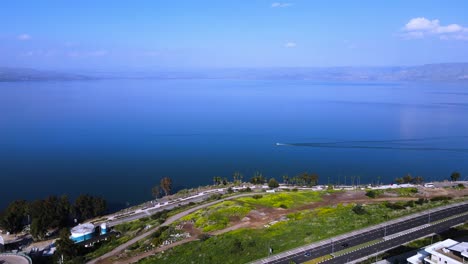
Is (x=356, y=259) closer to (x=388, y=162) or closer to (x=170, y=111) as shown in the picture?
(x=388, y=162)

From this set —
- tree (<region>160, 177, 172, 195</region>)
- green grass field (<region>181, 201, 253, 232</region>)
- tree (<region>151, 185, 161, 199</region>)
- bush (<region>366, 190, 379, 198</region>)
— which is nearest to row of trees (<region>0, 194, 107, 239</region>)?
tree (<region>151, 185, 161, 199</region>)

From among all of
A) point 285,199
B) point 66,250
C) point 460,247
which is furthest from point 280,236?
point 66,250

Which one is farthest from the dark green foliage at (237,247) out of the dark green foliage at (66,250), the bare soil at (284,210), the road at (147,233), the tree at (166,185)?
the tree at (166,185)

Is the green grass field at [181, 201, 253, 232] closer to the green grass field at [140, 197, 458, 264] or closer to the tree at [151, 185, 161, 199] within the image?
the green grass field at [140, 197, 458, 264]

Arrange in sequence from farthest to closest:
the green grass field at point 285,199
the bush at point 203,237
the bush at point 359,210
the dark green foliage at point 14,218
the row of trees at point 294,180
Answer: the row of trees at point 294,180 → the green grass field at point 285,199 → the dark green foliage at point 14,218 → the bush at point 359,210 → the bush at point 203,237

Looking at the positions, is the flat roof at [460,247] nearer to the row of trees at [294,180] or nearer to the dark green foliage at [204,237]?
the dark green foliage at [204,237]

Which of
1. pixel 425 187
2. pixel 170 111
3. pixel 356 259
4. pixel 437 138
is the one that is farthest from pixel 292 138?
pixel 356 259
